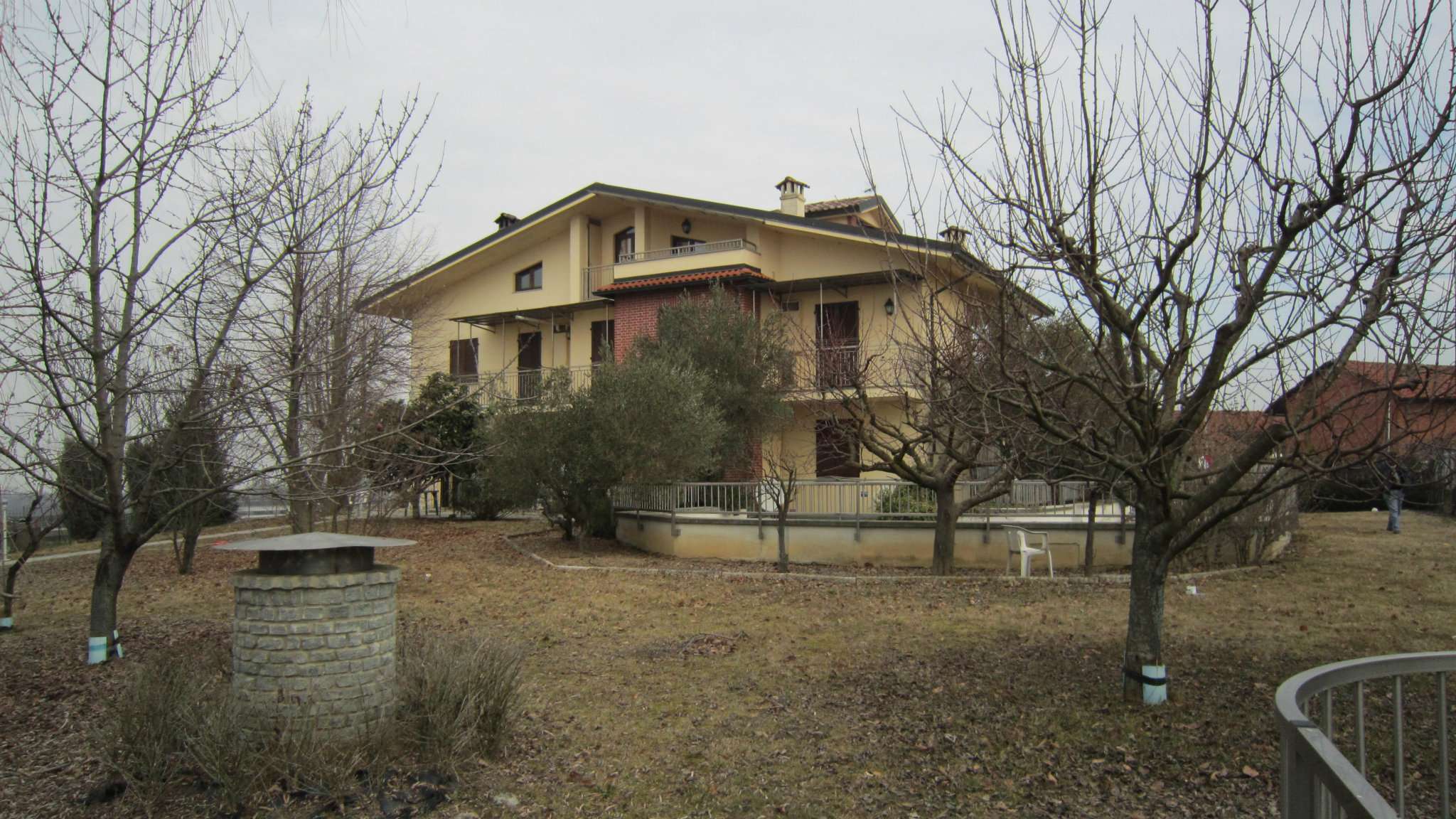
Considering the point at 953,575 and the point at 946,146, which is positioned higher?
the point at 946,146

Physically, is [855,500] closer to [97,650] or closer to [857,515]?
[857,515]

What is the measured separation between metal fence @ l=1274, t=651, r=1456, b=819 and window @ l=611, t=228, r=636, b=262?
2279 cm

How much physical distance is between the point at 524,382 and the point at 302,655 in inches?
807

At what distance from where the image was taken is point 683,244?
26297 mm

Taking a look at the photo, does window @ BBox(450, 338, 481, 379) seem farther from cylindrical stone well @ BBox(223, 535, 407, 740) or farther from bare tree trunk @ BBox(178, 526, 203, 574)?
cylindrical stone well @ BBox(223, 535, 407, 740)

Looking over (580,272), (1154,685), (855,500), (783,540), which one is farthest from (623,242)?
(1154,685)

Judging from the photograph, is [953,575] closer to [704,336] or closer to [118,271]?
[704,336]

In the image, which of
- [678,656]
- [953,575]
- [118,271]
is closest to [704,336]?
[953,575]

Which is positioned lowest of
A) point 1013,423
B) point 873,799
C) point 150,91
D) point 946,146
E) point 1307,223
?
point 873,799

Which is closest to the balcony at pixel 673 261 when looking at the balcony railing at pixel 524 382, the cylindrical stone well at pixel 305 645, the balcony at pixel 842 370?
the balcony railing at pixel 524 382

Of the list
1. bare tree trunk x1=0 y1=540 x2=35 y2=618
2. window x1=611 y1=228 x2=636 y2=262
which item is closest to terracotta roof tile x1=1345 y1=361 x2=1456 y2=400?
bare tree trunk x1=0 y1=540 x2=35 y2=618

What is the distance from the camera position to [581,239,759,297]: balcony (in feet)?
78.7

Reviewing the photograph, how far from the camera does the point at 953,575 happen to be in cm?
1416

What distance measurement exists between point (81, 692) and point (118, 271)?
335 centimetres
